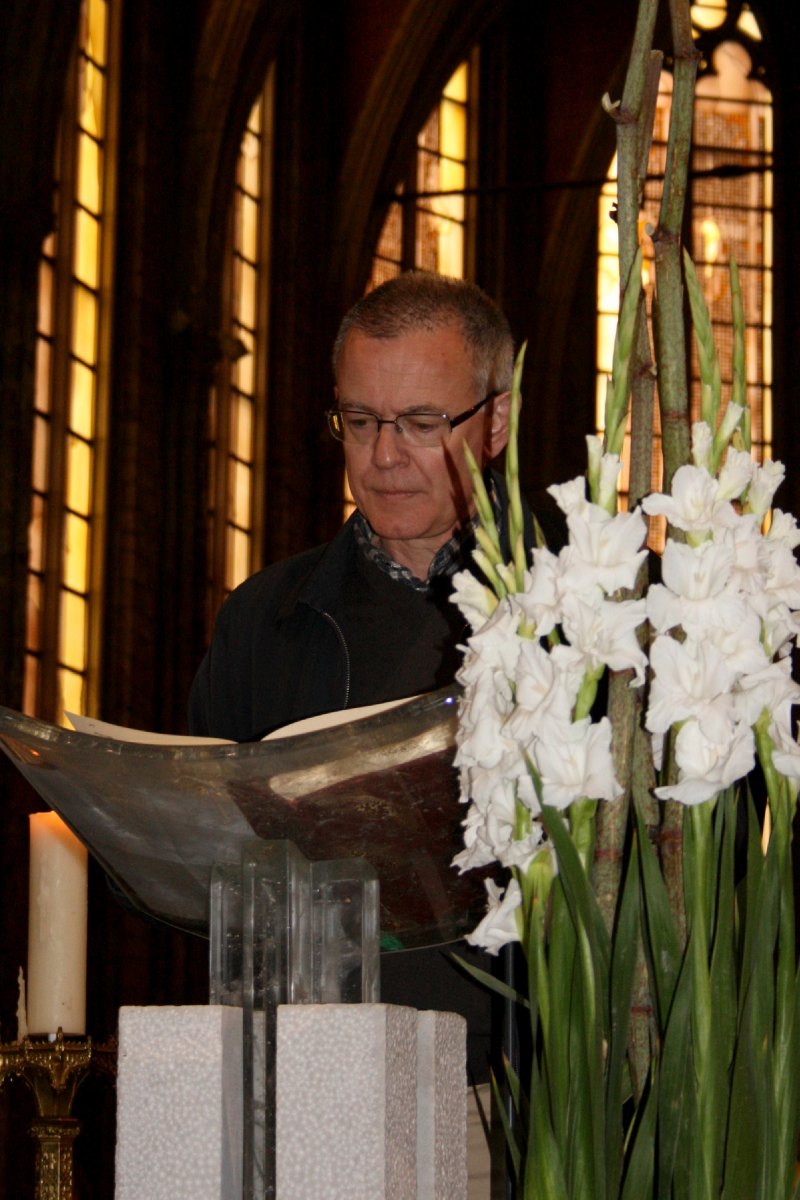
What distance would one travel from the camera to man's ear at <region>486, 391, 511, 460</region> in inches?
116

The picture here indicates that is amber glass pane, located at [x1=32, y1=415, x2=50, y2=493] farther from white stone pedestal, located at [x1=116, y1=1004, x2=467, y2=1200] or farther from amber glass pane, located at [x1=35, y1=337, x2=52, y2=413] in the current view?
white stone pedestal, located at [x1=116, y1=1004, x2=467, y2=1200]

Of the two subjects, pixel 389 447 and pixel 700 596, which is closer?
pixel 700 596

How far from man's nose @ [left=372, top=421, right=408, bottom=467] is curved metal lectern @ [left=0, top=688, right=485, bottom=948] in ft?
4.12

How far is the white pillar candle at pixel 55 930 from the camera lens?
263 cm

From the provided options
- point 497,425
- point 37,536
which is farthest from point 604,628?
point 37,536

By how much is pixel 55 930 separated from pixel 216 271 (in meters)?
8.04

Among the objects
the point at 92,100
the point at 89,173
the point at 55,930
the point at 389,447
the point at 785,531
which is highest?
the point at 92,100

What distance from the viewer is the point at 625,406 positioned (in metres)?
1.36

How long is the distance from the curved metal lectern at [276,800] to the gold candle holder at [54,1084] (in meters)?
1.05

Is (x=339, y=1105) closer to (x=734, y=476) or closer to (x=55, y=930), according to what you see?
(x=734, y=476)

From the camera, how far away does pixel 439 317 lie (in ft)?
9.38

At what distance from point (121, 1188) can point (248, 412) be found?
1014 centimetres

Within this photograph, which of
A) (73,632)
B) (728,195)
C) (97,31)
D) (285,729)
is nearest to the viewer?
(285,729)

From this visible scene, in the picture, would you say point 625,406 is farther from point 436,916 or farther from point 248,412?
point 248,412
